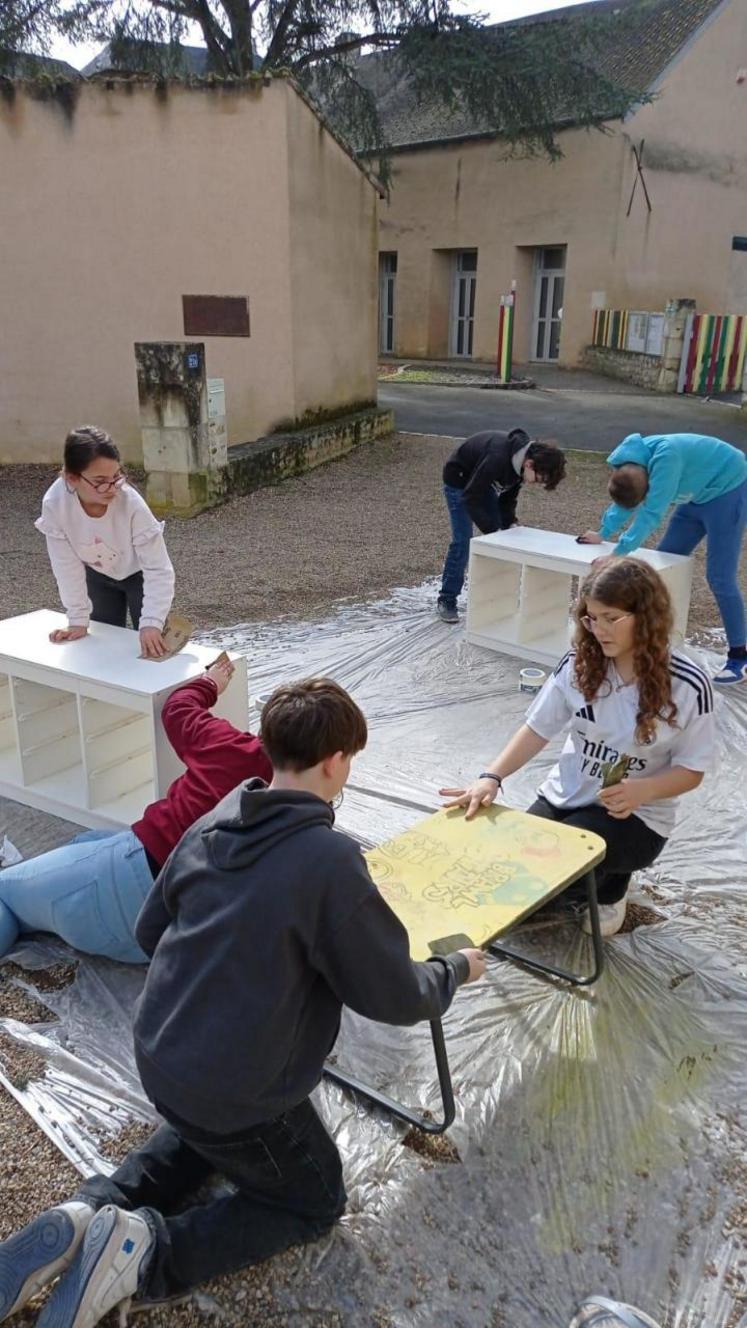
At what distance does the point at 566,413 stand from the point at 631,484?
10.8m

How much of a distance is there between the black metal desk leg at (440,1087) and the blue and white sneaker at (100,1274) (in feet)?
2.31

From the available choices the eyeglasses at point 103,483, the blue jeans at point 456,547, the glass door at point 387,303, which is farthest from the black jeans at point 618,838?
the glass door at point 387,303

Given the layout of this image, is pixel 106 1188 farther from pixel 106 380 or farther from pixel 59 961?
pixel 106 380

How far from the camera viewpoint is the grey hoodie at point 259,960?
5.66 ft

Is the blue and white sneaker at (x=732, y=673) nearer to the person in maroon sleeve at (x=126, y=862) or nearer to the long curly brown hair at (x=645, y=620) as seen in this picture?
the long curly brown hair at (x=645, y=620)

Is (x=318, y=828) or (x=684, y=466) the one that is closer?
(x=318, y=828)

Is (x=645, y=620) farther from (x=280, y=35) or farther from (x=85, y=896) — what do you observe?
(x=280, y=35)

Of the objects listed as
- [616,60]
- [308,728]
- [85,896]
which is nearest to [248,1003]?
[308,728]

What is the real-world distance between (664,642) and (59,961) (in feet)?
6.56

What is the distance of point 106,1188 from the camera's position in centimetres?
199

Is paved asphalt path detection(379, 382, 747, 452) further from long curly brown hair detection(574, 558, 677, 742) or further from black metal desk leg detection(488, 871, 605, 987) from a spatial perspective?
black metal desk leg detection(488, 871, 605, 987)

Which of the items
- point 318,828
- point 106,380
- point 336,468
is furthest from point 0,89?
point 318,828

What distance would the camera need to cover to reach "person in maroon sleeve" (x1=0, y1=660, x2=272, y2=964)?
2.68 meters

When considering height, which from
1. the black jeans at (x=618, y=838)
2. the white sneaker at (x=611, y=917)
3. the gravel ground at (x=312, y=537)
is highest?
the black jeans at (x=618, y=838)
